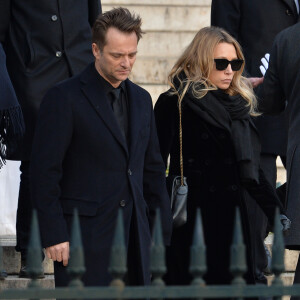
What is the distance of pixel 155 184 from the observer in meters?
5.36

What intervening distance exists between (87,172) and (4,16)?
5.75 feet

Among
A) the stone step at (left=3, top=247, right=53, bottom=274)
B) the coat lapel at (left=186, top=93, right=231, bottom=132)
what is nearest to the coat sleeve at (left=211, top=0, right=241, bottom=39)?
the coat lapel at (left=186, top=93, right=231, bottom=132)

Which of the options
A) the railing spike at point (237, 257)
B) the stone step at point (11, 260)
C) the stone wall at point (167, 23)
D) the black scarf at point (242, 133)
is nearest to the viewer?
the railing spike at point (237, 257)

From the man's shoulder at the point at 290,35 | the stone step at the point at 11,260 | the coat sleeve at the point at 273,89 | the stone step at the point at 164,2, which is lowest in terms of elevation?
the stone step at the point at 11,260

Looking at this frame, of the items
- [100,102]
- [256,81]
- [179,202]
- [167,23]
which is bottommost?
[179,202]

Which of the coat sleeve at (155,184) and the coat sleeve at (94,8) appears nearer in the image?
the coat sleeve at (155,184)

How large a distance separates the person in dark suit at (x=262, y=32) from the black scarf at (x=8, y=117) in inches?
73.0

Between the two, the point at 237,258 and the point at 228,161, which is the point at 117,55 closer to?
the point at 228,161

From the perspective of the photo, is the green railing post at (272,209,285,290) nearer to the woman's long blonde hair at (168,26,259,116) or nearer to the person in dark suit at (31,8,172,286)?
the person in dark suit at (31,8,172,286)

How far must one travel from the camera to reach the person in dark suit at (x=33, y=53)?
6500 mm

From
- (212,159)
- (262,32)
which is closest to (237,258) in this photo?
(212,159)

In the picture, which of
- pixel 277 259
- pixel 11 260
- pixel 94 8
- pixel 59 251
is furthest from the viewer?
pixel 11 260

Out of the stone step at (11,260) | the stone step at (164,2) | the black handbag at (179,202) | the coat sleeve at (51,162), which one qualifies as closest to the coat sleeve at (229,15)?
the black handbag at (179,202)

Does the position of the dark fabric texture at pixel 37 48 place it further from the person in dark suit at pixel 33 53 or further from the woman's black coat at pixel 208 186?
the woman's black coat at pixel 208 186
